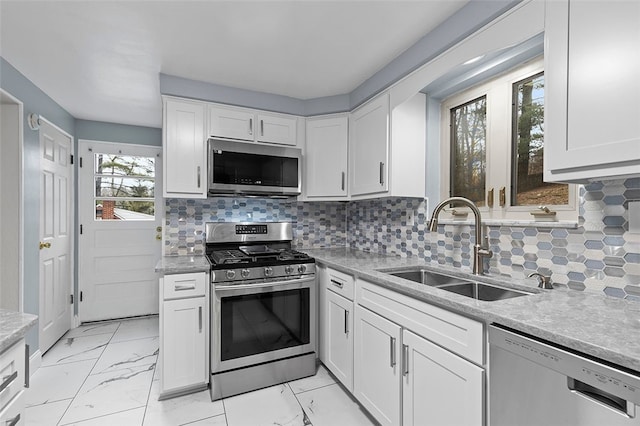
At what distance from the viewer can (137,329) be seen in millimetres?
3256

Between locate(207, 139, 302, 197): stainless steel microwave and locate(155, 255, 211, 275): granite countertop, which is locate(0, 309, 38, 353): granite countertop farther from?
locate(207, 139, 302, 197): stainless steel microwave

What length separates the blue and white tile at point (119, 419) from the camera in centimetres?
182

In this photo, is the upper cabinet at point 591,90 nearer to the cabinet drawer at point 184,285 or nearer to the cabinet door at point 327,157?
the cabinet door at point 327,157

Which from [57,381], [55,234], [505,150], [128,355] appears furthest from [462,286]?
[55,234]

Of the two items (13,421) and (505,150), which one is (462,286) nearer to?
(505,150)

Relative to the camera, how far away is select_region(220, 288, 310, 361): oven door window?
212 cm

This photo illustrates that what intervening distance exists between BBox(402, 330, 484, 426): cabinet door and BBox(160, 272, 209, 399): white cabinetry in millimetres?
1330

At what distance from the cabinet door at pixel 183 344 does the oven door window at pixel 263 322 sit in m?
0.15

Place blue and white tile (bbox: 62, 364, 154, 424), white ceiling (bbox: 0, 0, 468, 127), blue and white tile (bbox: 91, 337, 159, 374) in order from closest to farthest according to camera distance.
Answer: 1. white ceiling (bbox: 0, 0, 468, 127)
2. blue and white tile (bbox: 62, 364, 154, 424)
3. blue and white tile (bbox: 91, 337, 159, 374)

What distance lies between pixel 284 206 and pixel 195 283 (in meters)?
1.19

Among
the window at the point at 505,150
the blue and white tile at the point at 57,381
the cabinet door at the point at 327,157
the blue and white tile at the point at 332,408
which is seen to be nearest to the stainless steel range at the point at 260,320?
the blue and white tile at the point at 332,408

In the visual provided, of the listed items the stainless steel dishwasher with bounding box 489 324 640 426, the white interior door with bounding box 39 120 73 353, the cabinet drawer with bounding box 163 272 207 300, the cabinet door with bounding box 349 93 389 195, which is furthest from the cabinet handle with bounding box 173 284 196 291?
the stainless steel dishwasher with bounding box 489 324 640 426

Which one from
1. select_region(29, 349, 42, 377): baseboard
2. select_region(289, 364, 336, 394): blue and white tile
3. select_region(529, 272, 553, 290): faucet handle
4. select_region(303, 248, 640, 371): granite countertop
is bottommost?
select_region(289, 364, 336, 394): blue and white tile

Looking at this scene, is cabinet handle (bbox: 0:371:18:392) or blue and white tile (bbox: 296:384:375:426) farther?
blue and white tile (bbox: 296:384:375:426)
